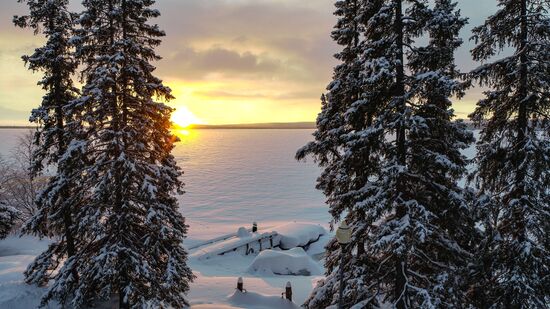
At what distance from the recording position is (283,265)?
26438 mm

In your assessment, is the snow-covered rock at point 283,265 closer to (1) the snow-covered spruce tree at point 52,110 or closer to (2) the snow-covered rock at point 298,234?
(2) the snow-covered rock at point 298,234

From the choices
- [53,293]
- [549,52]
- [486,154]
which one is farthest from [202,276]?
[549,52]

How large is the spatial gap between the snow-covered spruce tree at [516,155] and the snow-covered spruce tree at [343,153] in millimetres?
3218

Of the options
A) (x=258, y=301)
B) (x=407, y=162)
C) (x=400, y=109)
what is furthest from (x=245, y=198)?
(x=400, y=109)

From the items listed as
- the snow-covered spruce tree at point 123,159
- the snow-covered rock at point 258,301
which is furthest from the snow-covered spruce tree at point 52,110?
the snow-covered rock at point 258,301

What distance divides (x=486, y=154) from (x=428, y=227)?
2.75 metres

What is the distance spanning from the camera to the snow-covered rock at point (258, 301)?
1698 cm

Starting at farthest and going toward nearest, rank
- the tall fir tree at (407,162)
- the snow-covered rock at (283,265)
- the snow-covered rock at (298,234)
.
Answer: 1. the snow-covered rock at (298,234)
2. the snow-covered rock at (283,265)
3. the tall fir tree at (407,162)

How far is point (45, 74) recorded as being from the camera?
1407 centimetres

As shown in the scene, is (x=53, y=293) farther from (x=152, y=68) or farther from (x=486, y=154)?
(x=486, y=154)

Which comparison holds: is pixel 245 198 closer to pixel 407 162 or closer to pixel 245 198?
pixel 245 198

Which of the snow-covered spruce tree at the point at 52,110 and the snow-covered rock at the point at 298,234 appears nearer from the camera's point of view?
the snow-covered spruce tree at the point at 52,110

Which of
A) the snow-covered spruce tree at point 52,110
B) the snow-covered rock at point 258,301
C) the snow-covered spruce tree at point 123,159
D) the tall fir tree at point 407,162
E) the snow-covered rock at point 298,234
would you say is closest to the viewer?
the tall fir tree at point 407,162

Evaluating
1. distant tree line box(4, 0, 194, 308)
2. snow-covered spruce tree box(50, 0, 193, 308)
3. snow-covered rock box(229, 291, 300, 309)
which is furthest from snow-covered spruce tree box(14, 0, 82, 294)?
snow-covered rock box(229, 291, 300, 309)
